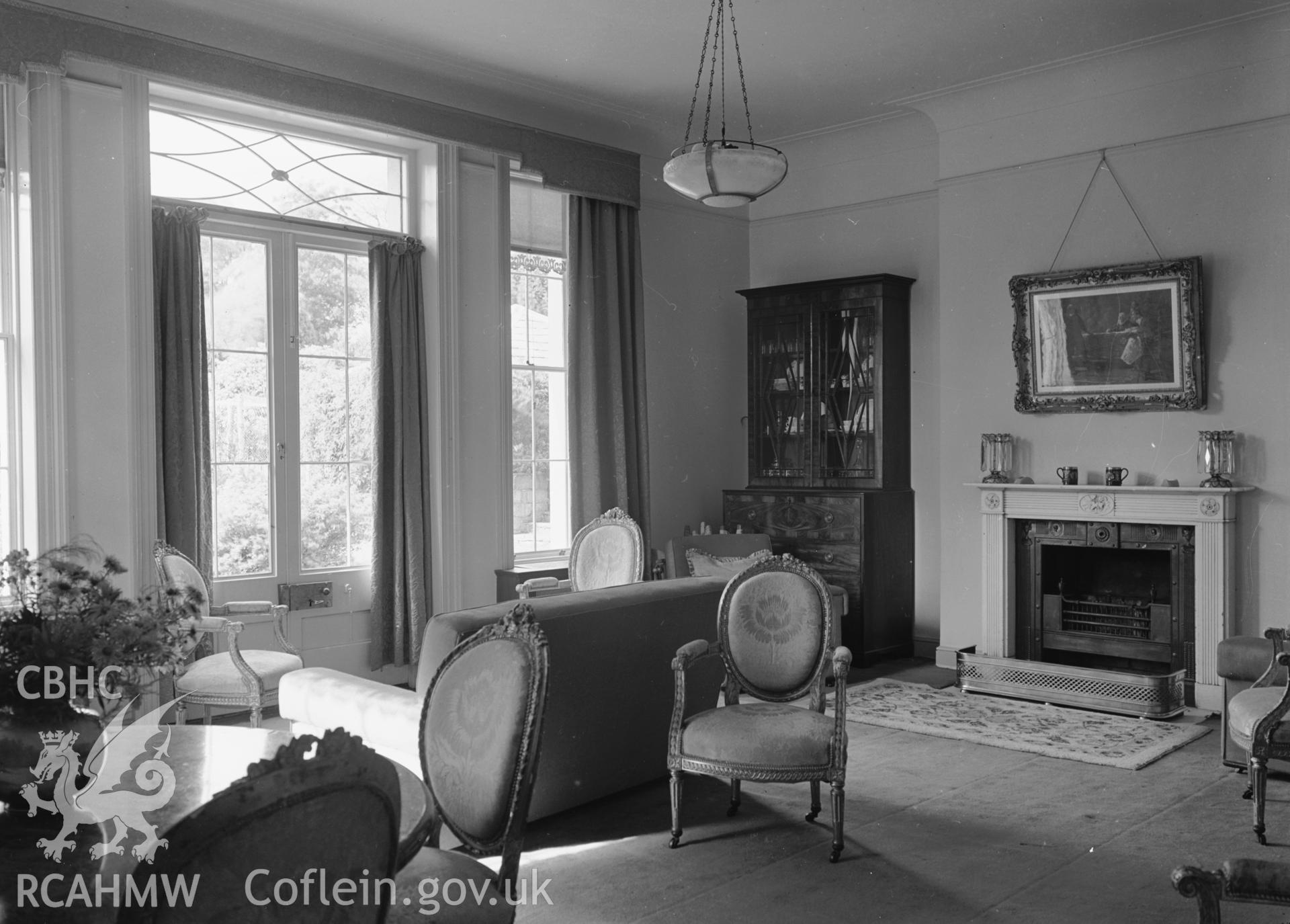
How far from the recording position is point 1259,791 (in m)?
3.70

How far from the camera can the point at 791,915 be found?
311 cm

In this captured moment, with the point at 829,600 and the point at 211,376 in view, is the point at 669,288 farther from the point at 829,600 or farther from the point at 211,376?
the point at 829,600

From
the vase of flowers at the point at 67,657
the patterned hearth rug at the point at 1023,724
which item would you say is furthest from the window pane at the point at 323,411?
the vase of flowers at the point at 67,657

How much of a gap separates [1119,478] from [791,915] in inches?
146

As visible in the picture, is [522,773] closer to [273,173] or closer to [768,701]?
[768,701]

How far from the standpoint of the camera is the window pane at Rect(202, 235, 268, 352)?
5.62m

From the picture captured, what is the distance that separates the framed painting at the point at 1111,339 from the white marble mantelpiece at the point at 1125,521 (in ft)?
1.56

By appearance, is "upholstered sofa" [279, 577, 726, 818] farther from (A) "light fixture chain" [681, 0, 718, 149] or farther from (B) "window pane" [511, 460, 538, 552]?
(B) "window pane" [511, 460, 538, 552]

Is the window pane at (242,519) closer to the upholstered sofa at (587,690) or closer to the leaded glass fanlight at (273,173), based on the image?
the leaded glass fanlight at (273,173)

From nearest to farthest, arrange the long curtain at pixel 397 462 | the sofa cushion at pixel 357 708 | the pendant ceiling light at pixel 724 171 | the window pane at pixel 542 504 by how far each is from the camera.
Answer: the sofa cushion at pixel 357 708, the pendant ceiling light at pixel 724 171, the long curtain at pixel 397 462, the window pane at pixel 542 504

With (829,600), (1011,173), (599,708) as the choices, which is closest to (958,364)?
(1011,173)

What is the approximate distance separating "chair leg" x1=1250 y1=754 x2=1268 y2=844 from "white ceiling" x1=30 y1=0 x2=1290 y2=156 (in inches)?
143

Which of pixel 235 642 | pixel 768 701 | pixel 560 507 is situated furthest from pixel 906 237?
pixel 235 642

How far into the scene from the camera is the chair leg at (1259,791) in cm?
367
